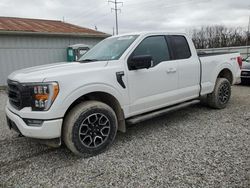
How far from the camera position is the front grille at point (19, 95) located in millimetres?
2945

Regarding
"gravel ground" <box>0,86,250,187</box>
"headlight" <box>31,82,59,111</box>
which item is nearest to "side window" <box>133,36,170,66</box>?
"gravel ground" <box>0,86,250,187</box>

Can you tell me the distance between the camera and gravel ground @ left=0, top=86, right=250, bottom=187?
2.69m

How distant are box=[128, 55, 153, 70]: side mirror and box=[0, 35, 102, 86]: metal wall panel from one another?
10132 millimetres

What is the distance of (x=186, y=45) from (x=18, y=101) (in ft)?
11.2

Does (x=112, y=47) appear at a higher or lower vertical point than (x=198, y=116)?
higher

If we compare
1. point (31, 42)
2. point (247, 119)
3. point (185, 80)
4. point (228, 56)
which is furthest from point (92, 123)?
point (31, 42)

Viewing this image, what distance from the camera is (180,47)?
4.61 metres

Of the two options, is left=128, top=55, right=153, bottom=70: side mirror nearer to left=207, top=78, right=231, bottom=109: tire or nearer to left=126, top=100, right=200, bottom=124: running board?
left=126, top=100, right=200, bottom=124: running board

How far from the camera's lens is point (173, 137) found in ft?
13.0

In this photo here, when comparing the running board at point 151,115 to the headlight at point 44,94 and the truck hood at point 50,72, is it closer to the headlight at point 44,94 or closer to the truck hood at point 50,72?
the truck hood at point 50,72

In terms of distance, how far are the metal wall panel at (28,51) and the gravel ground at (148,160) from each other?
27.5 feet

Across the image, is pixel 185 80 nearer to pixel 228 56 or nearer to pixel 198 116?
pixel 198 116

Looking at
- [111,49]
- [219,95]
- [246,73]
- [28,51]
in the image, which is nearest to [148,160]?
[111,49]

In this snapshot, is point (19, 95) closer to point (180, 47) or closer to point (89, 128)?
point (89, 128)
